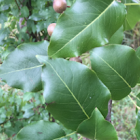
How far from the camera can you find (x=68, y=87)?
274 mm

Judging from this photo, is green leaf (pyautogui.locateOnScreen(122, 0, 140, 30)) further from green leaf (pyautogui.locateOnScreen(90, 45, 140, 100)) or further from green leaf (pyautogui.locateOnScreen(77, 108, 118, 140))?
green leaf (pyautogui.locateOnScreen(77, 108, 118, 140))

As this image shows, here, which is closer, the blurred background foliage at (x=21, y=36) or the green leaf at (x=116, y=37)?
the green leaf at (x=116, y=37)

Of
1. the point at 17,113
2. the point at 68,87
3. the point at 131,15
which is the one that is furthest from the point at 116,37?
the point at 17,113

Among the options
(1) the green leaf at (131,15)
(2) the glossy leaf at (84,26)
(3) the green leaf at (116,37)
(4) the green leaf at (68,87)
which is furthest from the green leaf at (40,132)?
(1) the green leaf at (131,15)

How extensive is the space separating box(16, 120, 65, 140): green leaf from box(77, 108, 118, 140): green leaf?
0.07 m

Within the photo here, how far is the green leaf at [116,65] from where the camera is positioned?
30cm

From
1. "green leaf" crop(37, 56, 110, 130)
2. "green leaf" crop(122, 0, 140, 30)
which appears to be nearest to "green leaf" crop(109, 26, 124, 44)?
"green leaf" crop(122, 0, 140, 30)

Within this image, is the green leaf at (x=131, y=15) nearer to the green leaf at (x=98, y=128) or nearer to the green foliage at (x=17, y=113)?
the green leaf at (x=98, y=128)

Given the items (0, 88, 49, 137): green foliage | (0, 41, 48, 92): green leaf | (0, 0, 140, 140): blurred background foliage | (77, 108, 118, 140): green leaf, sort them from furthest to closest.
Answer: (0, 88, 49, 137): green foliage < (0, 0, 140, 140): blurred background foliage < (0, 41, 48, 92): green leaf < (77, 108, 118, 140): green leaf

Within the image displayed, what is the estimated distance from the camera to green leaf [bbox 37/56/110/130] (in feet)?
0.88

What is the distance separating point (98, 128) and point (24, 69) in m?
0.25

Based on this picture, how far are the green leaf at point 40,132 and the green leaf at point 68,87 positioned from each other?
0.05 meters

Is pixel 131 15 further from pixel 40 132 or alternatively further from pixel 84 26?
pixel 40 132

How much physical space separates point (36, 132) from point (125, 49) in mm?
264
